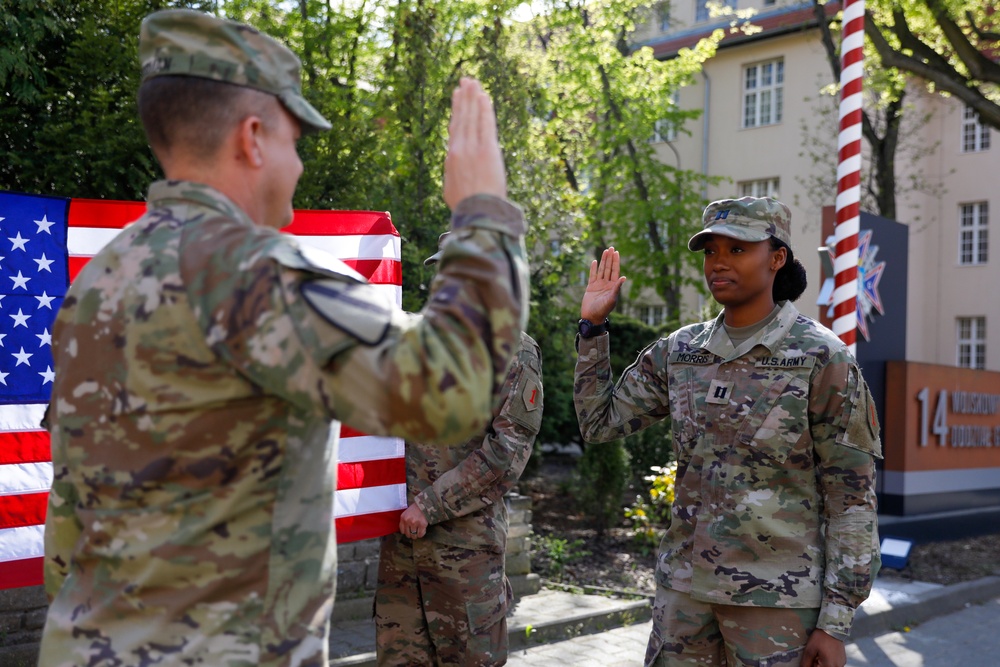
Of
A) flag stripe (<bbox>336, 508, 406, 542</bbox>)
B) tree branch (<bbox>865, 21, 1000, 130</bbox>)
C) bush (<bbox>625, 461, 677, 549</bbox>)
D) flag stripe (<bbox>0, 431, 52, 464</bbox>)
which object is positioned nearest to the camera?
flag stripe (<bbox>0, 431, 52, 464</bbox>)

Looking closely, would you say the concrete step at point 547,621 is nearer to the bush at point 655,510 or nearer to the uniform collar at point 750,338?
the bush at point 655,510

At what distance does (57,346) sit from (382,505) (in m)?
2.94

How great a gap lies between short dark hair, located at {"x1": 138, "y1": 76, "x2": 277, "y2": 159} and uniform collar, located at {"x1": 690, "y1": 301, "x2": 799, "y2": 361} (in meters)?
2.38

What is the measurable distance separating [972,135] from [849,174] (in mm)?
25038

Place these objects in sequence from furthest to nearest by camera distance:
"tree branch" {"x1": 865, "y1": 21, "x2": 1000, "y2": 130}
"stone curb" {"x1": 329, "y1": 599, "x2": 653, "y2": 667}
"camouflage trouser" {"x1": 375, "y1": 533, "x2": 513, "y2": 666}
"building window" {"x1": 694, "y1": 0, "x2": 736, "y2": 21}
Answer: "building window" {"x1": 694, "y1": 0, "x2": 736, "y2": 21} < "tree branch" {"x1": 865, "y1": 21, "x2": 1000, "y2": 130} < "stone curb" {"x1": 329, "y1": 599, "x2": 653, "y2": 667} < "camouflage trouser" {"x1": 375, "y1": 533, "x2": 513, "y2": 666}

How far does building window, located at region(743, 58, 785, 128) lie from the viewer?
3019 centimetres

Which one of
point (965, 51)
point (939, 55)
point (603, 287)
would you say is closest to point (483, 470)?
point (603, 287)

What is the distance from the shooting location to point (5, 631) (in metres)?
5.32

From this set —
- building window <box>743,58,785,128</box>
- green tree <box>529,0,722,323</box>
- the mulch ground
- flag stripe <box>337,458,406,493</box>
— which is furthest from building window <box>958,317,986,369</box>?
flag stripe <box>337,458,406,493</box>

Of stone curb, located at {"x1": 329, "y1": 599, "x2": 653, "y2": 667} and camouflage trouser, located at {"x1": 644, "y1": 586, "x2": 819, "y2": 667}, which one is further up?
camouflage trouser, located at {"x1": 644, "y1": 586, "x2": 819, "y2": 667}

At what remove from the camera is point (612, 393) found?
407cm

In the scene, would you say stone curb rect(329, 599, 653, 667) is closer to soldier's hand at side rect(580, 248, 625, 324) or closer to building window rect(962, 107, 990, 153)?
soldier's hand at side rect(580, 248, 625, 324)

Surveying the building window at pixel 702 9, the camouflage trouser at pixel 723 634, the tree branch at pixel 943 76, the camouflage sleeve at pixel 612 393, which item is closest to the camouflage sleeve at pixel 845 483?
the camouflage trouser at pixel 723 634

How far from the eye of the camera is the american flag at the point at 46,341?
412 cm
